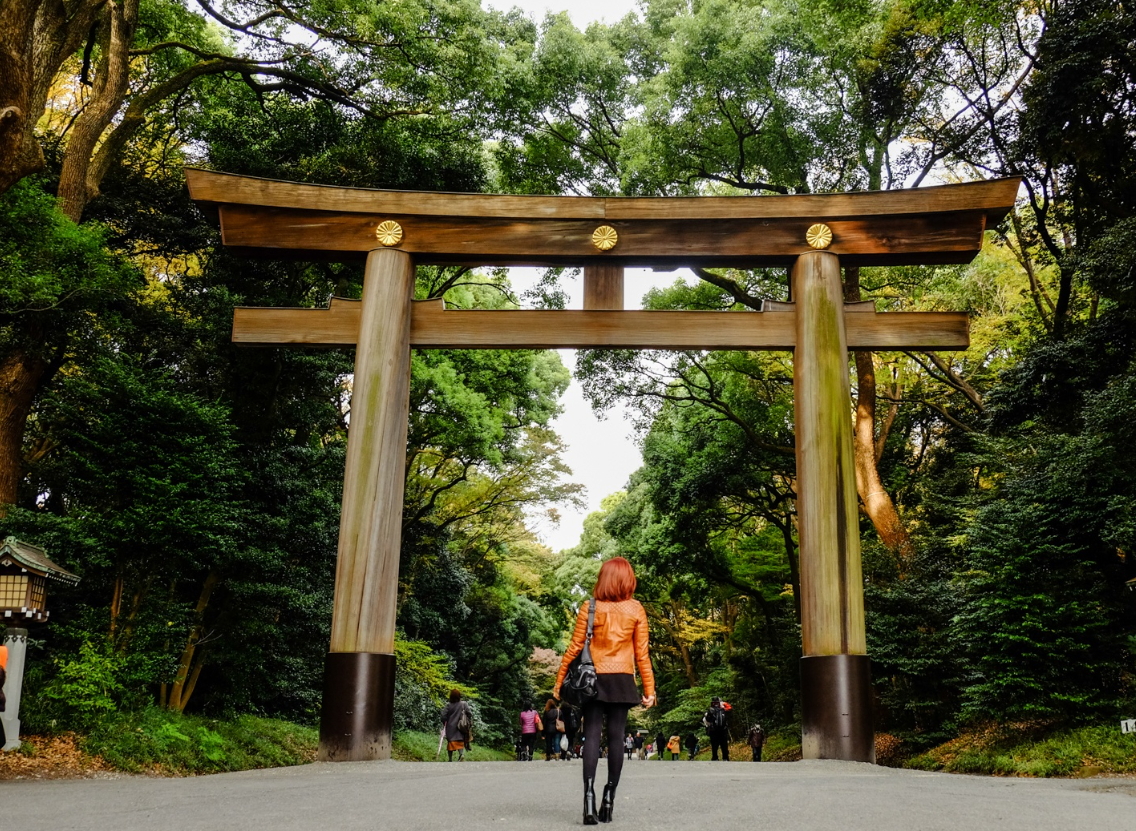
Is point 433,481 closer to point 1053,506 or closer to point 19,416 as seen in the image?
point 19,416

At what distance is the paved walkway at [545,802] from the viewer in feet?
13.6

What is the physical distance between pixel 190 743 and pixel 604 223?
782 centimetres

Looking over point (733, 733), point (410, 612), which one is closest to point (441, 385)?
point (410, 612)

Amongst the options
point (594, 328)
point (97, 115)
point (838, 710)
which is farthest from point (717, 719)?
point (97, 115)

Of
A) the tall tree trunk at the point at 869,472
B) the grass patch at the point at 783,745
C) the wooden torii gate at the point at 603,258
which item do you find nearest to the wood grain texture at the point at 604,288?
the wooden torii gate at the point at 603,258

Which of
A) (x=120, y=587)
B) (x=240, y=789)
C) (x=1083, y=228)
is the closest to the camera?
(x=240, y=789)

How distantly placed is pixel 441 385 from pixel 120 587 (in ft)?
28.1

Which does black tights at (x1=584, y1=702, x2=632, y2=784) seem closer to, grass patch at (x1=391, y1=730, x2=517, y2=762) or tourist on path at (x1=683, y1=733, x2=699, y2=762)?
grass patch at (x1=391, y1=730, x2=517, y2=762)

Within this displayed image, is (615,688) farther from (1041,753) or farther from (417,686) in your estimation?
(417,686)

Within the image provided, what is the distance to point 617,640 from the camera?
4.47 m

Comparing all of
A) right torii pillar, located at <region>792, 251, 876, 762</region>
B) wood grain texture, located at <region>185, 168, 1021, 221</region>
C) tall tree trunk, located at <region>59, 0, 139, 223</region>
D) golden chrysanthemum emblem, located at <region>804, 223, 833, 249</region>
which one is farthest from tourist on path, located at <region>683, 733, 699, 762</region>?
tall tree trunk, located at <region>59, 0, 139, 223</region>

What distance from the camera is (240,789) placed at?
5.82 meters

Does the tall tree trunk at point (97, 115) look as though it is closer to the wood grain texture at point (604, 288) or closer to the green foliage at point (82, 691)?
the green foliage at point (82, 691)

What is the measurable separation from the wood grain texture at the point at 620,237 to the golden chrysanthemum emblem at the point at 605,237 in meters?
0.05
